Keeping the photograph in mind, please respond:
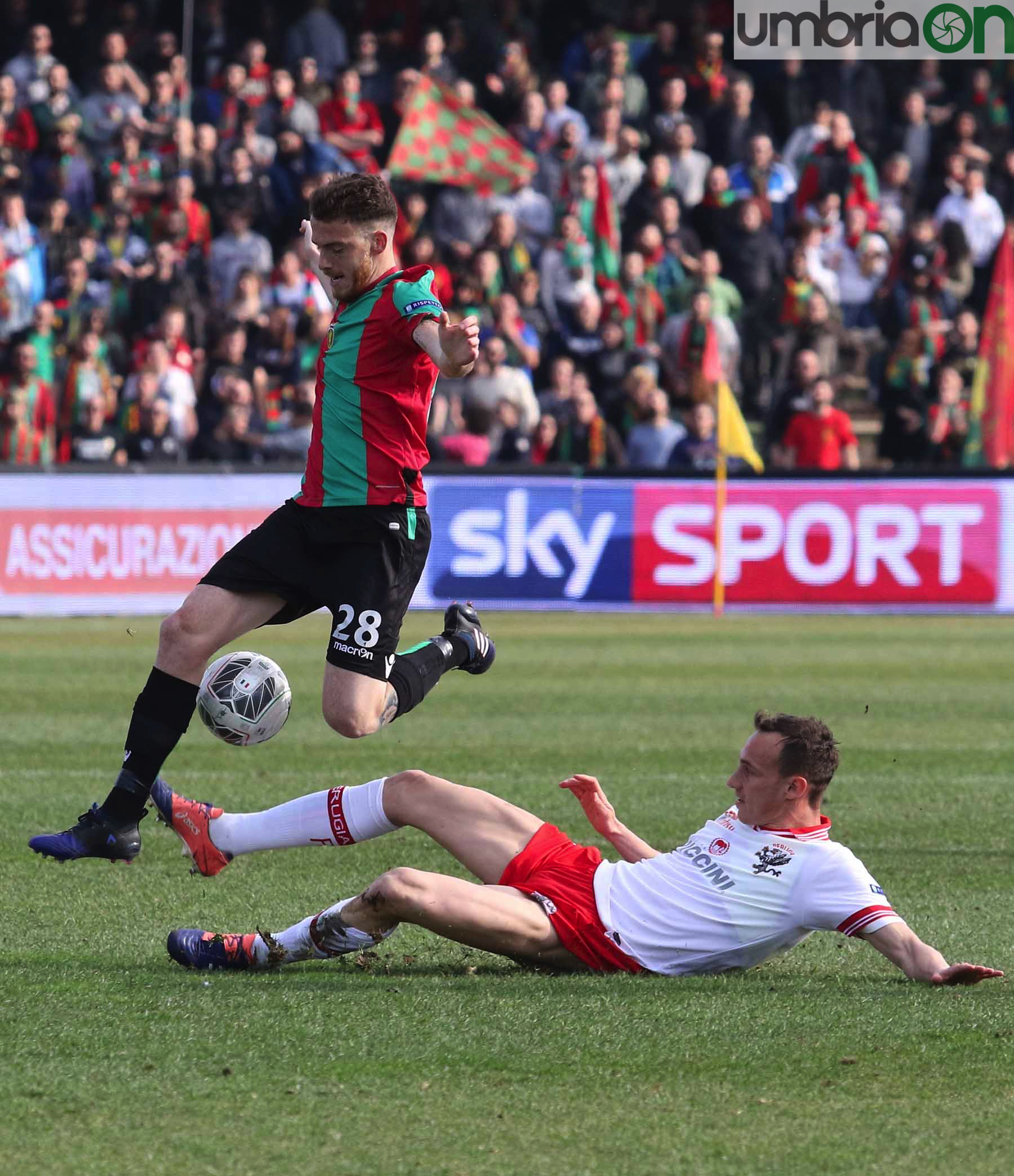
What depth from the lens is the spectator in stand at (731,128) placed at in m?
20.8

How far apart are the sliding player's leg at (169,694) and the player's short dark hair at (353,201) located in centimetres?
121

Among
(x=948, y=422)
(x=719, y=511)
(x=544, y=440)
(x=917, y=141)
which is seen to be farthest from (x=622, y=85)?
(x=719, y=511)

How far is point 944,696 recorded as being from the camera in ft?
43.3

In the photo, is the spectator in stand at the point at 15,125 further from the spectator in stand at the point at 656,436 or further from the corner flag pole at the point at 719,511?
the corner flag pole at the point at 719,511

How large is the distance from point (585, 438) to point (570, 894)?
45.4ft

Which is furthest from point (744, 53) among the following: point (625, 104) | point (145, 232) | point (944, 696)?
point (944, 696)

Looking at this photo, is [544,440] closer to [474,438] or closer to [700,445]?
[474,438]

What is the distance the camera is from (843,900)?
203 inches

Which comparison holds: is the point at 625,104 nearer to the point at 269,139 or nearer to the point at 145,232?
the point at 269,139

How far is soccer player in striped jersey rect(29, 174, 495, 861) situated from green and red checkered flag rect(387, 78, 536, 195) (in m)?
13.8

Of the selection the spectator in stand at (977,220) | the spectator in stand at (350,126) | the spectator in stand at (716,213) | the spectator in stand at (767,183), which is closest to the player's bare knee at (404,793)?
the spectator in stand at (716,213)

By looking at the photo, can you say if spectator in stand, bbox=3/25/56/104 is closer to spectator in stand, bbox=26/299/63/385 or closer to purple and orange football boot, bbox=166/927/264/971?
spectator in stand, bbox=26/299/63/385

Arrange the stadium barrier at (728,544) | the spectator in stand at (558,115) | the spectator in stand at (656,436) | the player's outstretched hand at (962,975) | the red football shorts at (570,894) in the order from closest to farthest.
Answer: the player's outstretched hand at (962,975) < the red football shorts at (570,894) < the stadium barrier at (728,544) < the spectator in stand at (656,436) < the spectator in stand at (558,115)

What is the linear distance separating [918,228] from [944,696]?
8.39 m
